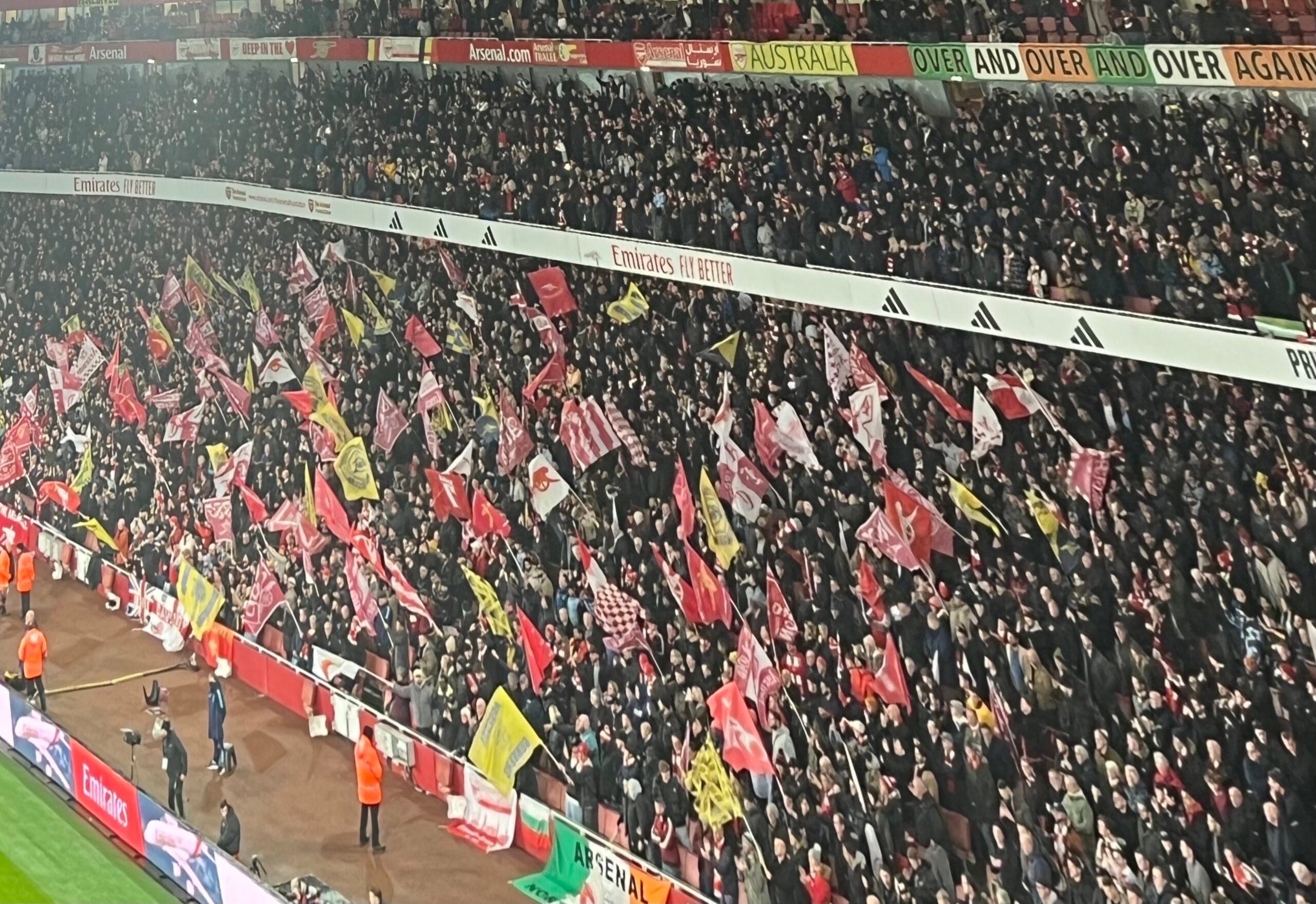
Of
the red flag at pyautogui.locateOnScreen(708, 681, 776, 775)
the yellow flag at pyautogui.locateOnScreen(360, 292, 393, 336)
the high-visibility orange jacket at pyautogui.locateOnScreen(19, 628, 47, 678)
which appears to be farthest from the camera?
the yellow flag at pyautogui.locateOnScreen(360, 292, 393, 336)

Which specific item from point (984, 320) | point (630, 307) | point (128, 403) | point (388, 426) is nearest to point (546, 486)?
point (630, 307)

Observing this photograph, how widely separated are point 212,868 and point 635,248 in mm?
8729

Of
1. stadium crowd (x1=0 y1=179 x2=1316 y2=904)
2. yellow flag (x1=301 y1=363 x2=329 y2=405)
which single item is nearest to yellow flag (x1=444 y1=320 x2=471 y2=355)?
stadium crowd (x1=0 y1=179 x2=1316 y2=904)

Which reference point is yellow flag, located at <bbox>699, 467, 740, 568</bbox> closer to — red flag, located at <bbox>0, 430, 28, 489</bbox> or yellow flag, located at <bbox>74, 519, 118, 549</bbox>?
yellow flag, located at <bbox>74, 519, 118, 549</bbox>

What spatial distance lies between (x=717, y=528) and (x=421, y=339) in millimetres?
6800

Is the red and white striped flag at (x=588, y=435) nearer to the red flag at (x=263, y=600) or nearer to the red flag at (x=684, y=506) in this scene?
the red flag at (x=684, y=506)

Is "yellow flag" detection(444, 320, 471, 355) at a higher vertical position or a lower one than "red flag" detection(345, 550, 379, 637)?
higher

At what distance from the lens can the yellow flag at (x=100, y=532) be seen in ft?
72.0

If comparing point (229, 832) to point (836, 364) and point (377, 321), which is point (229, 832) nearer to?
point (836, 364)

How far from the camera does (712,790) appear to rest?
13.5 m

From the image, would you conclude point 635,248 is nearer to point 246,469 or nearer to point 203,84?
point 246,469

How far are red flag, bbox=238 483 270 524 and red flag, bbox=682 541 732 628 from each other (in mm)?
6841

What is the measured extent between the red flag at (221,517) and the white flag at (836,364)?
8.58 meters

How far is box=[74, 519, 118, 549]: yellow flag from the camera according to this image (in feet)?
72.0
